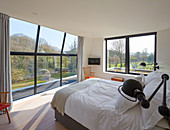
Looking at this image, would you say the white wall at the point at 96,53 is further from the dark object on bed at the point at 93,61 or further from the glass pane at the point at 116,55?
the glass pane at the point at 116,55

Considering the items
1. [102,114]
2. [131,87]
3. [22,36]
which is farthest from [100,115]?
[22,36]

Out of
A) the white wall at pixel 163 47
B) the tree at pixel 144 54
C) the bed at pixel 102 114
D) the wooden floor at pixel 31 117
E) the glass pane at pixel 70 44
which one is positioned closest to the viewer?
the bed at pixel 102 114

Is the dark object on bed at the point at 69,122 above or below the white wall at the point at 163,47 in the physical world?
below

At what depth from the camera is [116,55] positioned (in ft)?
16.3

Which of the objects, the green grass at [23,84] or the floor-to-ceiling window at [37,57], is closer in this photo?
the floor-to-ceiling window at [37,57]

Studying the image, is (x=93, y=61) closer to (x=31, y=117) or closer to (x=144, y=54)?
(x=144, y=54)

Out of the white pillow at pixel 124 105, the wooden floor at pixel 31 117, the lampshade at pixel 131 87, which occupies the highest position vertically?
the lampshade at pixel 131 87

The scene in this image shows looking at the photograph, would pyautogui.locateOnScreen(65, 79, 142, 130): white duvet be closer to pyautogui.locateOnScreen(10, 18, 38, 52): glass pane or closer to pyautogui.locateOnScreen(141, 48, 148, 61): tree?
pyautogui.locateOnScreen(10, 18, 38, 52): glass pane

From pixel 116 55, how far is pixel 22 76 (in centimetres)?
431

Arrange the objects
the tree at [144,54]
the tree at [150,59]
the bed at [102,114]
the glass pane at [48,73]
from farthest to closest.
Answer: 1. the tree at [144,54]
2. the tree at [150,59]
3. the glass pane at [48,73]
4. the bed at [102,114]

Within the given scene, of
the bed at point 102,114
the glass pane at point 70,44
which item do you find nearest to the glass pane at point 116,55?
the glass pane at point 70,44

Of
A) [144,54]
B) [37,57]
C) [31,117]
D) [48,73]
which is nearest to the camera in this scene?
[31,117]

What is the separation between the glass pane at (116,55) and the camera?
15.8 ft

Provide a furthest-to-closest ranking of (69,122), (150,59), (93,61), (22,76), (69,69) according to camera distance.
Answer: (93,61) < (69,69) < (150,59) < (22,76) < (69,122)
